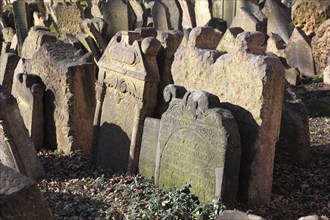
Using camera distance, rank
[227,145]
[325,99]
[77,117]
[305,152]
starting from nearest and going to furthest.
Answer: [227,145]
[305,152]
[77,117]
[325,99]

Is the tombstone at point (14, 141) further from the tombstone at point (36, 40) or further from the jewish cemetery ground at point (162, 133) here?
the tombstone at point (36, 40)

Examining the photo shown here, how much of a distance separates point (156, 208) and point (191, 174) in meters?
0.47

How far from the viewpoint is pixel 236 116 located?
431cm

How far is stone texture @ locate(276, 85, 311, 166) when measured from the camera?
5195mm

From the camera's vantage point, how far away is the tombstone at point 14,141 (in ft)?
16.7

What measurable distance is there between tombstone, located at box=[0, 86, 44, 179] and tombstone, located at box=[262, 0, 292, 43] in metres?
7.24

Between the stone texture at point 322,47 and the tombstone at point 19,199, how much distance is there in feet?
24.4

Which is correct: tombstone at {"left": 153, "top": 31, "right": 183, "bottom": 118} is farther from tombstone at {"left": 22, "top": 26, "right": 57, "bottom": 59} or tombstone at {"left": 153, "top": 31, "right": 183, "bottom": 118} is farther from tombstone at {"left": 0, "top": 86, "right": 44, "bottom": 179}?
tombstone at {"left": 22, "top": 26, "right": 57, "bottom": 59}

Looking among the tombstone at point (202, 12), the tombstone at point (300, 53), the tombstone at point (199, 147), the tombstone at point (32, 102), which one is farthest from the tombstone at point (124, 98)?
the tombstone at point (202, 12)

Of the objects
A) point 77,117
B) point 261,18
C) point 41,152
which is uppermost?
point 261,18

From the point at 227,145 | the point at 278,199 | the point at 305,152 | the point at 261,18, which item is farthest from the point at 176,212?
the point at 261,18

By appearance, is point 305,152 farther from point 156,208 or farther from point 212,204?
point 156,208

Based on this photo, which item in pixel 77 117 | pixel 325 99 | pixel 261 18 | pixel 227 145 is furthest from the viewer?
pixel 261 18

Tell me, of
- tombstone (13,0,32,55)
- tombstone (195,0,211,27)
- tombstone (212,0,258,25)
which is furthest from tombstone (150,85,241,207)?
tombstone (212,0,258,25)
